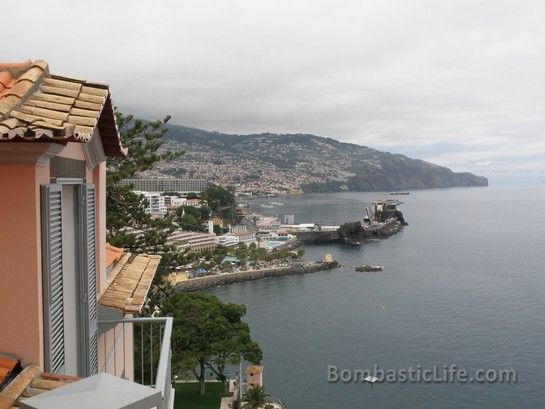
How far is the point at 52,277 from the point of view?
6.91ft

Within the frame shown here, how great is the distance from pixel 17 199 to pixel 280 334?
80.6ft

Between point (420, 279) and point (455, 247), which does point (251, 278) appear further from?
point (455, 247)

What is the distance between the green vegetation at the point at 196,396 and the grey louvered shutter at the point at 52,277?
13604 mm

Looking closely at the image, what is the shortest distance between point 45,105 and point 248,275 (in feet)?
128

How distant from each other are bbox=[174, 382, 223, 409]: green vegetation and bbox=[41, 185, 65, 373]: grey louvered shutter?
44.6 ft

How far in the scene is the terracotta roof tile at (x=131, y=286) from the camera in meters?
3.12

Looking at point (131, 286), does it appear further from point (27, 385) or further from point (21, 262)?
point (27, 385)

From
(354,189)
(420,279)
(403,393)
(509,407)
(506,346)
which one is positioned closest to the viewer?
(509,407)

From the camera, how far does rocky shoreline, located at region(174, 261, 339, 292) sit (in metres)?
37.9

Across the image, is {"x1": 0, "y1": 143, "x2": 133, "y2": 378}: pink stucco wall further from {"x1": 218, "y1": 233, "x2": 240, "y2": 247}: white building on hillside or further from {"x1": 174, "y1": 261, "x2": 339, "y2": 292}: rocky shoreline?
{"x1": 218, "y1": 233, "x2": 240, "y2": 247}: white building on hillside

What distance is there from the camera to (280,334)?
83.9ft

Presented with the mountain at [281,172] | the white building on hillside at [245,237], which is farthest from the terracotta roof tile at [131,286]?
the mountain at [281,172]

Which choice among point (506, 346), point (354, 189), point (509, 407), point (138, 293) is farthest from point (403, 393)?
point (354, 189)

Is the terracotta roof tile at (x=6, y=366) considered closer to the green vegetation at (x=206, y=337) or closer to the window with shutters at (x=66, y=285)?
the window with shutters at (x=66, y=285)
